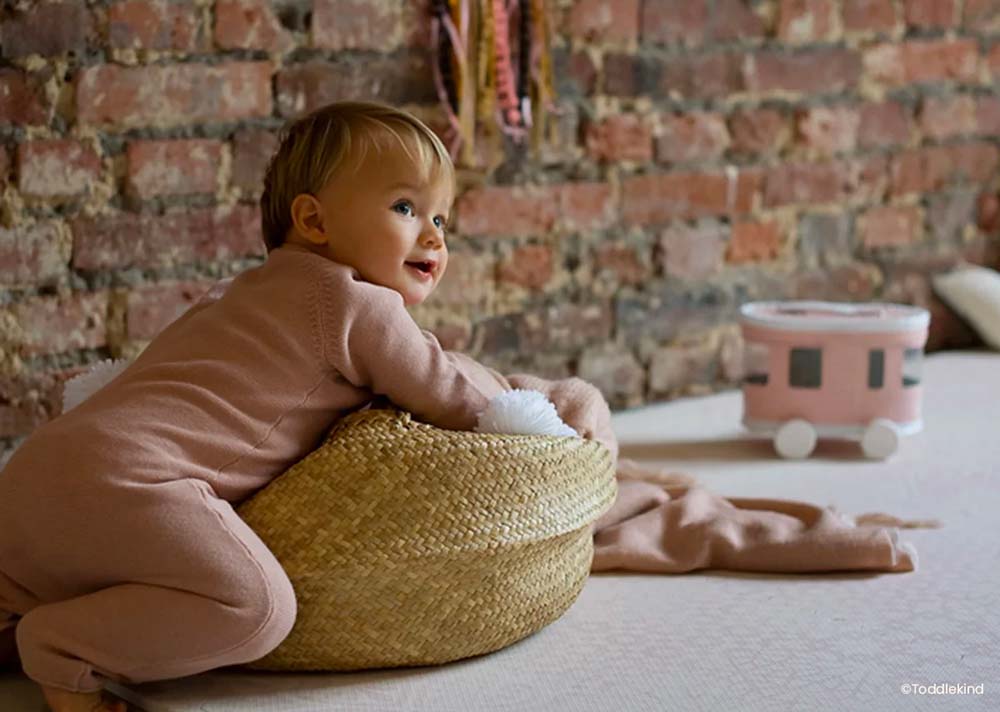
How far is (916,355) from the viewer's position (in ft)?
7.44

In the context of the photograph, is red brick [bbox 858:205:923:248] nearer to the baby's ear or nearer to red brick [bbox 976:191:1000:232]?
red brick [bbox 976:191:1000:232]

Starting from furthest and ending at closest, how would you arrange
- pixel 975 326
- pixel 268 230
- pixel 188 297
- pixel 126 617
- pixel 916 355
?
pixel 975 326
pixel 916 355
pixel 188 297
pixel 268 230
pixel 126 617

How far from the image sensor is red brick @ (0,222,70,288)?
5.98 feet

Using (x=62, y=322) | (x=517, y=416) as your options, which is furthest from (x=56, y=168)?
(x=517, y=416)

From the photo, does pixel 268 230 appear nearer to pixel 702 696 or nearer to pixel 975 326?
pixel 702 696

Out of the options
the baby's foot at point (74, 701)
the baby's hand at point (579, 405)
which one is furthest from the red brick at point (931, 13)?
the baby's foot at point (74, 701)

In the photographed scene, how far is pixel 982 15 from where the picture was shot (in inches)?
117

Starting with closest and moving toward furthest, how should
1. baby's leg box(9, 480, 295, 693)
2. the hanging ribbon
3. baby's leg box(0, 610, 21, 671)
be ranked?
1. baby's leg box(9, 480, 295, 693)
2. baby's leg box(0, 610, 21, 671)
3. the hanging ribbon

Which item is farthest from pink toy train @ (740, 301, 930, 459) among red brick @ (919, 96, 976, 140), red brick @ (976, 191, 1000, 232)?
red brick @ (976, 191, 1000, 232)

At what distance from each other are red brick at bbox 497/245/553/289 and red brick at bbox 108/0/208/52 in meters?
0.62

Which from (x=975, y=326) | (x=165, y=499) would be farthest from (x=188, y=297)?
(x=975, y=326)

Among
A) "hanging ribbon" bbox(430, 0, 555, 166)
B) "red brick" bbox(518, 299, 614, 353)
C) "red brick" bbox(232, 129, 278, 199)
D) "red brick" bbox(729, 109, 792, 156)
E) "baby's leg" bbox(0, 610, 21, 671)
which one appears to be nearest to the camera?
"baby's leg" bbox(0, 610, 21, 671)

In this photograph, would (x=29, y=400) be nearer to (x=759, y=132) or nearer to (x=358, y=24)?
(x=358, y=24)

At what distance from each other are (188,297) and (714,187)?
101 cm
